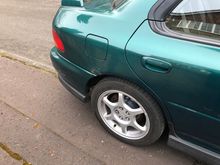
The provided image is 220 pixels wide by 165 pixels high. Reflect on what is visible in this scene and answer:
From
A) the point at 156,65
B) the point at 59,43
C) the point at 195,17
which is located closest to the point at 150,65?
the point at 156,65

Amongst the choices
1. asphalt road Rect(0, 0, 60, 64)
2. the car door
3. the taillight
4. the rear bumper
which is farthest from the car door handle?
asphalt road Rect(0, 0, 60, 64)

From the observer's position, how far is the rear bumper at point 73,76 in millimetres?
2395

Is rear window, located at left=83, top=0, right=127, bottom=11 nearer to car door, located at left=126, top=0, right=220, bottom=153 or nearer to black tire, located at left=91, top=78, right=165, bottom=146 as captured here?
car door, located at left=126, top=0, right=220, bottom=153

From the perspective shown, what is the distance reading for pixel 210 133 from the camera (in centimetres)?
192

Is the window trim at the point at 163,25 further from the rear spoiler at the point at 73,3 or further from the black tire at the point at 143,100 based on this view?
the rear spoiler at the point at 73,3

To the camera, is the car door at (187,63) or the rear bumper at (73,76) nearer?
the car door at (187,63)

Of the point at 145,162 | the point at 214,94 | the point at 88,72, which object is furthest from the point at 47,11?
the point at 214,94

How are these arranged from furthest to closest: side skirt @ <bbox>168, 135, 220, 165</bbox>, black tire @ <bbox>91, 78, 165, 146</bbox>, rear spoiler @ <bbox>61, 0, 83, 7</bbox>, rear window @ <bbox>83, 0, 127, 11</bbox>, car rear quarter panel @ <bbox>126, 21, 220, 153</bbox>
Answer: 1. rear spoiler @ <bbox>61, 0, 83, 7</bbox>
2. rear window @ <bbox>83, 0, 127, 11</bbox>
3. black tire @ <bbox>91, 78, 165, 146</bbox>
4. side skirt @ <bbox>168, 135, 220, 165</bbox>
5. car rear quarter panel @ <bbox>126, 21, 220, 153</bbox>

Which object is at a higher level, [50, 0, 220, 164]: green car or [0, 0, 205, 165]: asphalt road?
[50, 0, 220, 164]: green car

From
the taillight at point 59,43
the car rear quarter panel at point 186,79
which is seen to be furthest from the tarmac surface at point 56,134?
the taillight at point 59,43

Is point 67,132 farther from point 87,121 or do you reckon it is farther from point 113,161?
point 113,161

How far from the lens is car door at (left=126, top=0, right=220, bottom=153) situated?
172 centimetres

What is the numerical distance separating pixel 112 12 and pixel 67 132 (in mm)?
1285

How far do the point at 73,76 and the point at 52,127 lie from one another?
64 centimetres
